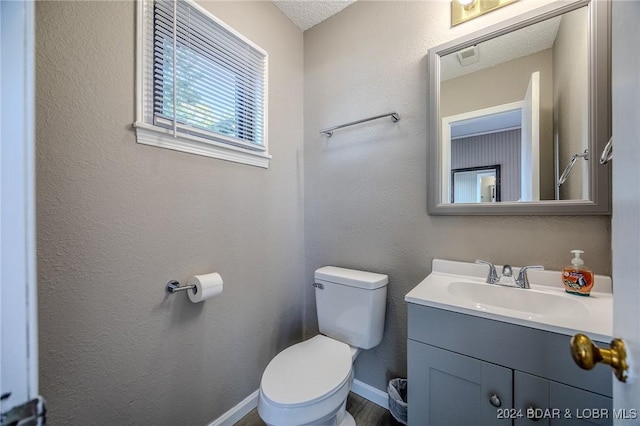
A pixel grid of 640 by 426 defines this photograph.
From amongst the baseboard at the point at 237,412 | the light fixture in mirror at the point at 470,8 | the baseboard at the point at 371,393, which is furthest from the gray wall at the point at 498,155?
the baseboard at the point at 237,412

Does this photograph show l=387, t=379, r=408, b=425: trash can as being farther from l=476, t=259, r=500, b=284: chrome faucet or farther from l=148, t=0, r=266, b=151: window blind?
l=148, t=0, r=266, b=151: window blind

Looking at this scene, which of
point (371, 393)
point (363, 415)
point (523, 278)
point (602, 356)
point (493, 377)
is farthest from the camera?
point (371, 393)

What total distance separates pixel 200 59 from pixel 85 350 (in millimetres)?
1320

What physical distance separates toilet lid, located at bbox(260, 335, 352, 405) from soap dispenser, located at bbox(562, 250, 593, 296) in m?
0.99

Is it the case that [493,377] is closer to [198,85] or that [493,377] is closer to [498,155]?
[498,155]

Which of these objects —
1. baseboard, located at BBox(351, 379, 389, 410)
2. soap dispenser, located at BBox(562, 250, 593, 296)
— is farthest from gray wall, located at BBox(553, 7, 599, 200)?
baseboard, located at BBox(351, 379, 389, 410)

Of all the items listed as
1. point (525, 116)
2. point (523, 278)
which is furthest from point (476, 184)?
point (523, 278)

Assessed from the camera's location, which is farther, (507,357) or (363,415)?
(363,415)

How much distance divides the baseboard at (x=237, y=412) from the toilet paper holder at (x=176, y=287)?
74 cm

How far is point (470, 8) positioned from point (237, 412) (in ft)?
8.08

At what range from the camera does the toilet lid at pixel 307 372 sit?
1014 millimetres

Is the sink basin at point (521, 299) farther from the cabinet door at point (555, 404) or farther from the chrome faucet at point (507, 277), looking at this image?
the cabinet door at point (555, 404)

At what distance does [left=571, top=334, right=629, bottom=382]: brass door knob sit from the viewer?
41 cm

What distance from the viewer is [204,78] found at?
4.12 feet
